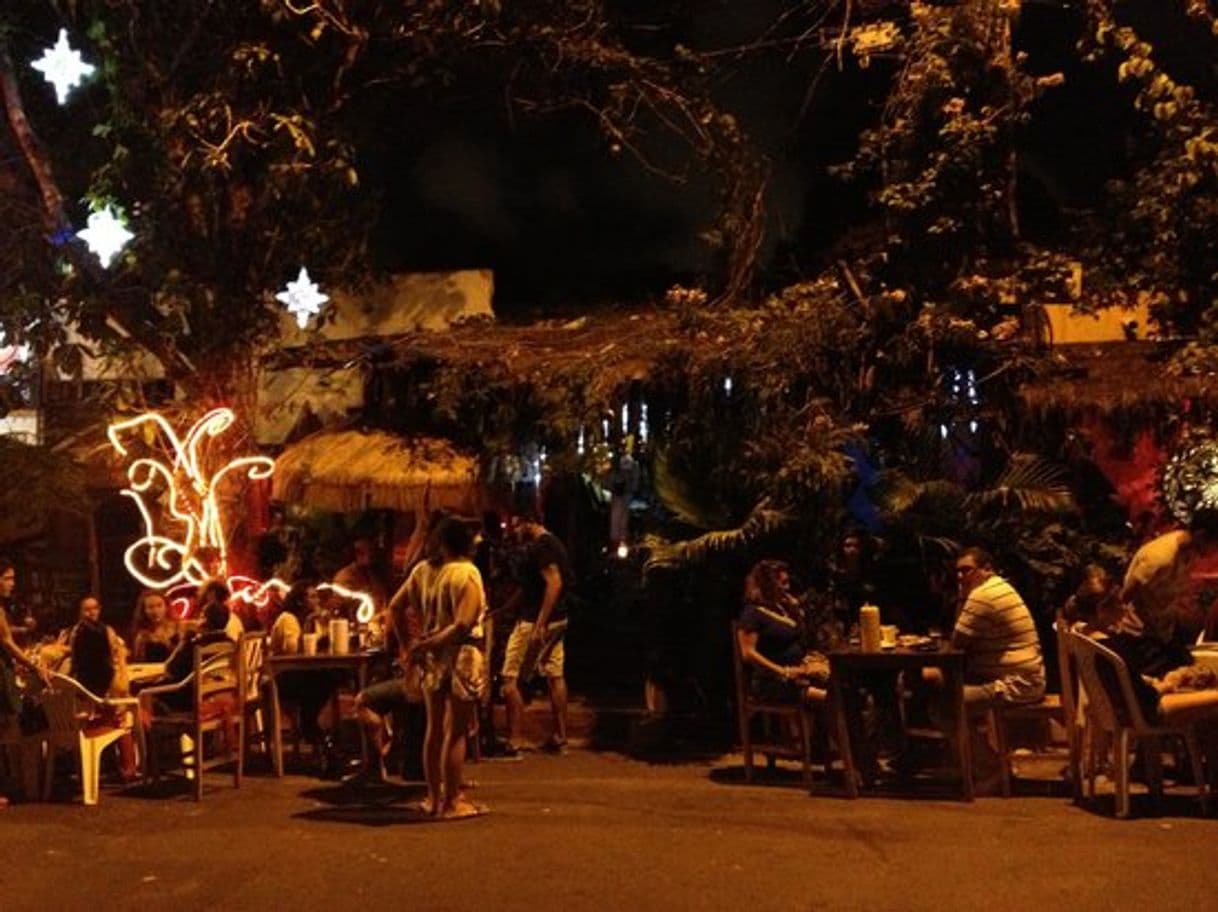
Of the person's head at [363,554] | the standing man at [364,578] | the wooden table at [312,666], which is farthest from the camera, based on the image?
the person's head at [363,554]

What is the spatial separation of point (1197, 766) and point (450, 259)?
939cm

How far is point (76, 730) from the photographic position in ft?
30.0

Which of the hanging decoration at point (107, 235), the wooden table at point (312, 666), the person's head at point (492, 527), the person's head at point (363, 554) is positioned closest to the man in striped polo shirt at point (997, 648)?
the wooden table at point (312, 666)

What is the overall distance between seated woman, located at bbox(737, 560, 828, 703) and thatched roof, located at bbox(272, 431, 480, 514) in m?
3.25

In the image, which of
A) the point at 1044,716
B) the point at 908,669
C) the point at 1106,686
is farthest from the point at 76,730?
the point at 1106,686

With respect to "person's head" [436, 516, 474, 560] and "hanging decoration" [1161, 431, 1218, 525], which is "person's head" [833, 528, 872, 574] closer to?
"hanging decoration" [1161, 431, 1218, 525]

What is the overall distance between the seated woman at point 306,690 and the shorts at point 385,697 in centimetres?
80

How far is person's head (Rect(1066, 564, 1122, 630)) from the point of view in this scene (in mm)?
8781

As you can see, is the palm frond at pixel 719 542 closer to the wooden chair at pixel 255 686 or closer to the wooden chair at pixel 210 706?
the wooden chair at pixel 255 686

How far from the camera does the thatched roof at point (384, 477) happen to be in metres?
11.6

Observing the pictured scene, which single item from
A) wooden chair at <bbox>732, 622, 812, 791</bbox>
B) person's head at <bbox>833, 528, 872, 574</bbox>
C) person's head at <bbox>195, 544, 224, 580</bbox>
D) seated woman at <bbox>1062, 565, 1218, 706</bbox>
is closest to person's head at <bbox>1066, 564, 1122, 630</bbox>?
seated woman at <bbox>1062, 565, 1218, 706</bbox>

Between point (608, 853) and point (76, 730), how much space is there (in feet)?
12.5

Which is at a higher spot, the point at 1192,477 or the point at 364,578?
the point at 1192,477

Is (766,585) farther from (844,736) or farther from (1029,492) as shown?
(1029,492)
